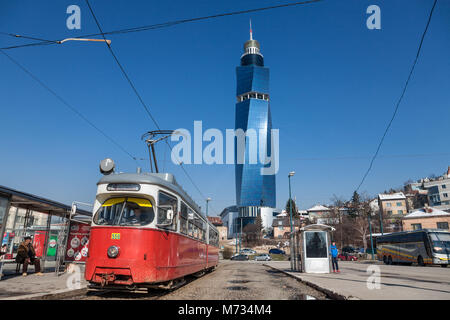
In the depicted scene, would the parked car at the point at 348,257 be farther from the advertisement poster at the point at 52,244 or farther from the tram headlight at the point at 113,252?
the tram headlight at the point at 113,252

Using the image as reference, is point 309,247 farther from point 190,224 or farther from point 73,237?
point 73,237

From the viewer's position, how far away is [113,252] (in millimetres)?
7336

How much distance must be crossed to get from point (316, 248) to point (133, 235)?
11.2 meters

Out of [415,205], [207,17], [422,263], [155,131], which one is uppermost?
[415,205]

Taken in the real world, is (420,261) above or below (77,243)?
below

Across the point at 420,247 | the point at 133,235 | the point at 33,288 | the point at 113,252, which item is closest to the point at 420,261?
the point at 420,247

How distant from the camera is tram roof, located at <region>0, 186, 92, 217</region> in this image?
34.9 ft

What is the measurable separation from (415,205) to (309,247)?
98.8m

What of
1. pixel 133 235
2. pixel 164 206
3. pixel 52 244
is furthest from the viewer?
pixel 52 244

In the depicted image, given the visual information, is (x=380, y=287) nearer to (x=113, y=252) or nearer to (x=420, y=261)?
(x=113, y=252)

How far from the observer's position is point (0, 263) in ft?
37.0

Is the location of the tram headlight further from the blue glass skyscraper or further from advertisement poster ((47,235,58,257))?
the blue glass skyscraper
